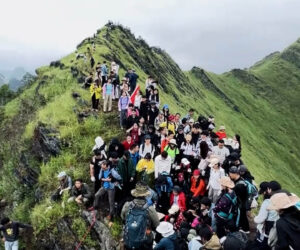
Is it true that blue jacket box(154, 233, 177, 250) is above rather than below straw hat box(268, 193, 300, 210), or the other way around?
below

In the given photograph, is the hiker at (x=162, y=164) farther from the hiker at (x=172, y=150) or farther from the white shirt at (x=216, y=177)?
the white shirt at (x=216, y=177)

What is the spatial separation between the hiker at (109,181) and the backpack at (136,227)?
4094mm

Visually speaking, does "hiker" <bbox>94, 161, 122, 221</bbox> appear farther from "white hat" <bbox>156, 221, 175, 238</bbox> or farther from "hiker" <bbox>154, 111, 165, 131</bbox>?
"hiker" <bbox>154, 111, 165, 131</bbox>

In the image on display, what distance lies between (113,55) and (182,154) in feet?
83.5

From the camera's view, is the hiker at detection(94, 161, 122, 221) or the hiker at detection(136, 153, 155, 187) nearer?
the hiker at detection(94, 161, 122, 221)

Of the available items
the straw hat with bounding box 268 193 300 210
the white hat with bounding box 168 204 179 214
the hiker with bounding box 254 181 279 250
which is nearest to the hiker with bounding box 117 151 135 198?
the white hat with bounding box 168 204 179 214

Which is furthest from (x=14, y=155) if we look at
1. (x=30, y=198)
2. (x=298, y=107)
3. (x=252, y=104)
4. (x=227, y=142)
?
(x=298, y=107)

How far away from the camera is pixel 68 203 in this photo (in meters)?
16.0

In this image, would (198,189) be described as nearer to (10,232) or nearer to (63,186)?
(63,186)

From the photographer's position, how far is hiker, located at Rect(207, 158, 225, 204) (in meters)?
13.7

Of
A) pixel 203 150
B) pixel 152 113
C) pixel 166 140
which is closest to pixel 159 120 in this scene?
pixel 152 113

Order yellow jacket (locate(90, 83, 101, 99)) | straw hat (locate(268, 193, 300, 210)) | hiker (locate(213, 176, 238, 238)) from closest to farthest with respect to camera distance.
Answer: straw hat (locate(268, 193, 300, 210))
hiker (locate(213, 176, 238, 238))
yellow jacket (locate(90, 83, 101, 99))

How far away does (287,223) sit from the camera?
7.71 metres

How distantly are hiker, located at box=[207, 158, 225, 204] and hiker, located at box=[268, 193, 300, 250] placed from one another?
5691 millimetres
